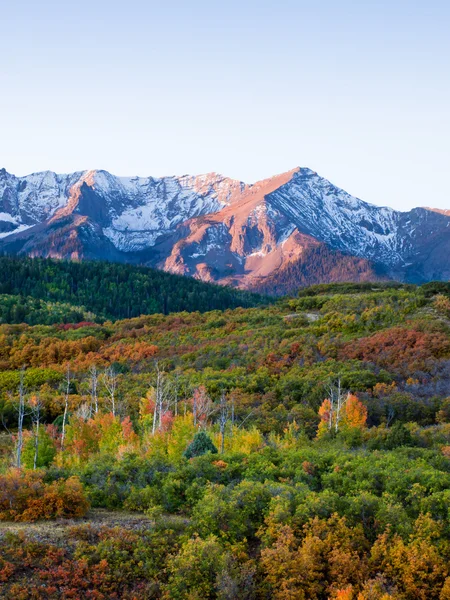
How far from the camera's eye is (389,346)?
66438 millimetres

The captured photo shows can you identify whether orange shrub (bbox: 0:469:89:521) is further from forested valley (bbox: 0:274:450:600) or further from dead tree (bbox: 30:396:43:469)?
dead tree (bbox: 30:396:43:469)

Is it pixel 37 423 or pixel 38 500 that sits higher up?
pixel 38 500

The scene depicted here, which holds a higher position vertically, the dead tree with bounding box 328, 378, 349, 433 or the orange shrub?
the orange shrub

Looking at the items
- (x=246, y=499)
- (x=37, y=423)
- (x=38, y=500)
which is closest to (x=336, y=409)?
(x=37, y=423)

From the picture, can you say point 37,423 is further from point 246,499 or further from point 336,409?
point 246,499

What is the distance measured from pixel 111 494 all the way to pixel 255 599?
727cm

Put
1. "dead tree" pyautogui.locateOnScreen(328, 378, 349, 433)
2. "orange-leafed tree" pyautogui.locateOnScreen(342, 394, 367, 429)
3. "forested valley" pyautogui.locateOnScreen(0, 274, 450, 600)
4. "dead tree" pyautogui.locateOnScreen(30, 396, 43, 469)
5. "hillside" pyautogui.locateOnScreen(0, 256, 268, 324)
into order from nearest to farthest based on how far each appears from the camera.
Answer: "forested valley" pyautogui.locateOnScreen(0, 274, 450, 600) → "dead tree" pyautogui.locateOnScreen(30, 396, 43, 469) → "dead tree" pyautogui.locateOnScreen(328, 378, 349, 433) → "orange-leafed tree" pyautogui.locateOnScreen(342, 394, 367, 429) → "hillside" pyautogui.locateOnScreen(0, 256, 268, 324)

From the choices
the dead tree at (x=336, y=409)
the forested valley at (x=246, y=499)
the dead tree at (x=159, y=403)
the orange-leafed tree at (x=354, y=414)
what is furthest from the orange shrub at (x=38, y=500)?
the orange-leafed tree at (x=354, y=414)

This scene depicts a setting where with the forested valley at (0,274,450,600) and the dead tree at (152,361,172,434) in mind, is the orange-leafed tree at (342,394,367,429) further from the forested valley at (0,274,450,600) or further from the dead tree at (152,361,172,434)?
the dead tree at (152,361,172,434)

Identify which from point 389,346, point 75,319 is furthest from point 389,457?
point 75,319

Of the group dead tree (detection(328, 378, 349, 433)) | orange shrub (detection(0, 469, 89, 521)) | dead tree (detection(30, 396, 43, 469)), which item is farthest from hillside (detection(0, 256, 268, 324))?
orange shrub (detection(0, 469, 89, 521))

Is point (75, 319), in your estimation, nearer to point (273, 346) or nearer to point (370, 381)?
point (273, 346)

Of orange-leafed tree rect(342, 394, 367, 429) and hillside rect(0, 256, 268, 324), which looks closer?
orange-leafed tree rect(342, 394, 367, 429)

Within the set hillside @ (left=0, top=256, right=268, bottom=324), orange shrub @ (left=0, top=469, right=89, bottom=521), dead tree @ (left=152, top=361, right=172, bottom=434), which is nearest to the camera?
orange shrub @ (left=0, top=469, right=89, bottom=521)
